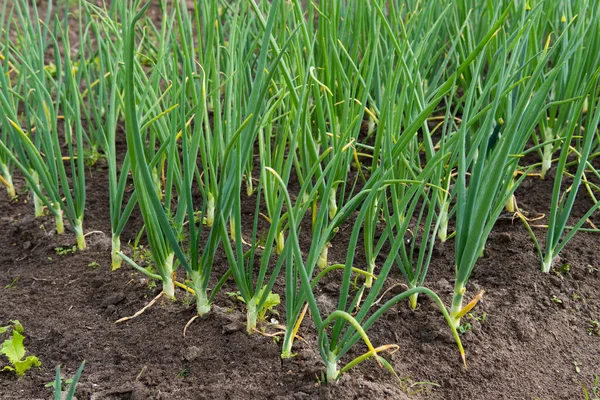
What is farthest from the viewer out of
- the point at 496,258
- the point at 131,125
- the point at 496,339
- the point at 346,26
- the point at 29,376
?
the point at 346,26

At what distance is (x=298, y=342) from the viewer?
1.55 metres

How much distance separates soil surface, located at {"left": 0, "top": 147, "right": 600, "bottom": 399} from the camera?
4.83ft

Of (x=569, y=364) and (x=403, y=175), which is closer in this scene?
(x=569, y=364)

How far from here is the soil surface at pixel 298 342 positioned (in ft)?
4.83

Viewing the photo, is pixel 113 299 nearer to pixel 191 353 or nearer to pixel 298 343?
pixel 191 353

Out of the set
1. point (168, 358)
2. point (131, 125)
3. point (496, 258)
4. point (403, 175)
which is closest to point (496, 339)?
point (496, 258)

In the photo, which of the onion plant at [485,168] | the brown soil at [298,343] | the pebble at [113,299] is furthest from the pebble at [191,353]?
the onion plant at [485,168]

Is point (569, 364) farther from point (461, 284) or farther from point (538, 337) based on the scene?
point (461, 284)

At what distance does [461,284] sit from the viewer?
152 cm

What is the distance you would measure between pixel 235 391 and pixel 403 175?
0.65 meters

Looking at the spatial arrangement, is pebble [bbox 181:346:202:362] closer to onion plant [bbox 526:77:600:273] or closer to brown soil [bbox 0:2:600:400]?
brown soil [bbox 0:2:600:400]

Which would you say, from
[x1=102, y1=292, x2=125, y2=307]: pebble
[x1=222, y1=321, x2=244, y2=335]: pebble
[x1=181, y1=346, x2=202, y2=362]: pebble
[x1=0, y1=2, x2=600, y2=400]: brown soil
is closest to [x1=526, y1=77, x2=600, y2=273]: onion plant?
[x1=0, y1=2, x2=600, y2=400]: brown soil

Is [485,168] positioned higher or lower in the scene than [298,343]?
higher

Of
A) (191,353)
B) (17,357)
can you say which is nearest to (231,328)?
(191,353)
